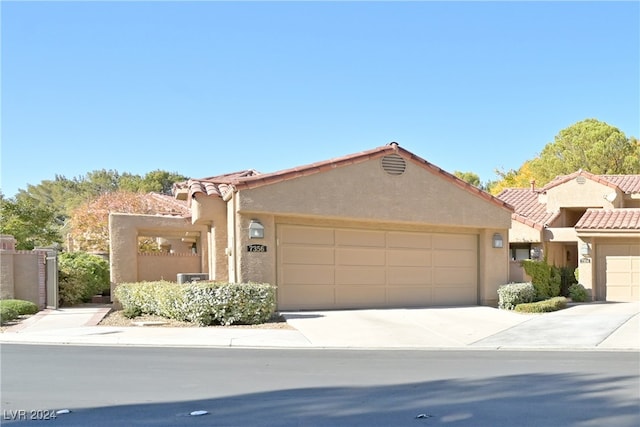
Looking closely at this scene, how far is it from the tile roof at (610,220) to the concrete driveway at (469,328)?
3913mm

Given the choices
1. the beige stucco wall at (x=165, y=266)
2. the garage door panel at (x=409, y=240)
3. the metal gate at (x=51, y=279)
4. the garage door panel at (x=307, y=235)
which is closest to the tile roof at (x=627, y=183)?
the garage door panel at (x=409, y=240)

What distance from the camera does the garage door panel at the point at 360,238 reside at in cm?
1783

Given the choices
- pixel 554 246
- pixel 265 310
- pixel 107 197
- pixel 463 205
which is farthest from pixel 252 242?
pixel 107 197

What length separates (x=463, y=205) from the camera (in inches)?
761

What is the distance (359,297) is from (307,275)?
1.83 meters

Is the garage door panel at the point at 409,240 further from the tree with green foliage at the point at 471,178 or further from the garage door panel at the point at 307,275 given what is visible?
the tree with green foliage at the point at 471,178

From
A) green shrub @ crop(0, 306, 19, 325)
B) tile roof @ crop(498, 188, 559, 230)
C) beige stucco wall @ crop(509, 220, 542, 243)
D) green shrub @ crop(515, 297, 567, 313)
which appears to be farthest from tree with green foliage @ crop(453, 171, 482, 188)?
green shrub @ crop(0, 306, 19, 325)

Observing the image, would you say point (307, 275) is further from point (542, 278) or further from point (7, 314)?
point (542, 278)

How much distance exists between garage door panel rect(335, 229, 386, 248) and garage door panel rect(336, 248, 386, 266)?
17 cm

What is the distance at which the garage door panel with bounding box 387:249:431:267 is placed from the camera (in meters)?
18.7

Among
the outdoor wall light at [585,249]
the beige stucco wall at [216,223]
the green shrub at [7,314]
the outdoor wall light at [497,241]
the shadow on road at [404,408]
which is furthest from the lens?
→ the outdoor wall light at [585,249]

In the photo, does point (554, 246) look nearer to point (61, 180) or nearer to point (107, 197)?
point (107, 197)

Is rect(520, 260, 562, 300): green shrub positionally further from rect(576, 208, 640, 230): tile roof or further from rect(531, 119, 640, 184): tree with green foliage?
rect(531, 119, 640, 184): tree with green foliage

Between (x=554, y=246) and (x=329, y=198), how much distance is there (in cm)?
1226
